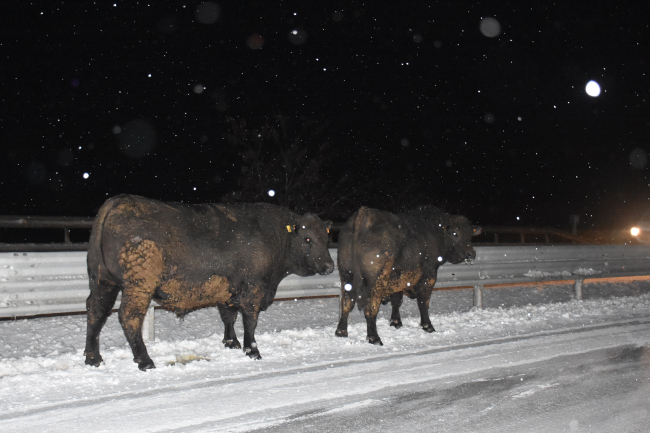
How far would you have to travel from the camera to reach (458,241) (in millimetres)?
9172

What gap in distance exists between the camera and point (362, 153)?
37.0m

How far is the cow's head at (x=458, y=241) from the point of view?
358 inches

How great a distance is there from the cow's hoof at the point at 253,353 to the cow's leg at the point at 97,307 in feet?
4.93

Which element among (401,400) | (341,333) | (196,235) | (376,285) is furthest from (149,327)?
(401,400)

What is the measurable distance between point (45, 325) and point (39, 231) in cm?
3023

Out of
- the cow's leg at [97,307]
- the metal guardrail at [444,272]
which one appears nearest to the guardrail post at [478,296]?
the metal guardrail at [444,272]

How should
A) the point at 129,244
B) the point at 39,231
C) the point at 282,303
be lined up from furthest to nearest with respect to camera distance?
the point at 39,231
the point at 282,303
the point at 129,244

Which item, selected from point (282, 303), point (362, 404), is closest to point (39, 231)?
point (282, 303)

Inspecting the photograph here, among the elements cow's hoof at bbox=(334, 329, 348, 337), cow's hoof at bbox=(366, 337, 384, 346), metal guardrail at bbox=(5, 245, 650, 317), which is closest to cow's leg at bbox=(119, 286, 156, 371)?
metal guardrail at bbox=(5, 245, 650, 317)

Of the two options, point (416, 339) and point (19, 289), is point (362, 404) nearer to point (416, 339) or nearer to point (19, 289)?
point (416, 339)

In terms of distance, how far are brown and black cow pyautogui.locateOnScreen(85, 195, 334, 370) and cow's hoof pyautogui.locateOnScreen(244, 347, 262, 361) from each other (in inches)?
0.5

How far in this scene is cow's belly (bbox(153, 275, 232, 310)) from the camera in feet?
19.5

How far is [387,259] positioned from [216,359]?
2.74 m

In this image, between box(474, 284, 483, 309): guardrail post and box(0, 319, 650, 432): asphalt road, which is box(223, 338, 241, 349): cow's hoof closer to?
box(0, 319, 650, 432): asphalt road
